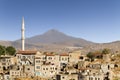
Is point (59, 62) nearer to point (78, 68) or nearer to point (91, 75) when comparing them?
point (78, 68)

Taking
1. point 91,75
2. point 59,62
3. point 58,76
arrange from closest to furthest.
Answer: point 91,75
point 58,76
point 59,62

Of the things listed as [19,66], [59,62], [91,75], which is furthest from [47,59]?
[91,75]

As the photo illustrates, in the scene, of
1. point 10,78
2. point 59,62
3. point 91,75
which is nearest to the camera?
point 91,75

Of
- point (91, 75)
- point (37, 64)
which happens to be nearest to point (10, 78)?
point (37, 64)

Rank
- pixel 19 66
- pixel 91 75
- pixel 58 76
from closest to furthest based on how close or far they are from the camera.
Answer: pixel 91 75 → pixel 58 76 → pixel 19 66

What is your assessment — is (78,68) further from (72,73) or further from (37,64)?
(37,64)

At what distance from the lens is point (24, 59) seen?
63188 millimetres

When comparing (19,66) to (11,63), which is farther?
(11,63)

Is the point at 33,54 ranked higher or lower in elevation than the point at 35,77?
higher

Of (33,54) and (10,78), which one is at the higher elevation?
(33,54)

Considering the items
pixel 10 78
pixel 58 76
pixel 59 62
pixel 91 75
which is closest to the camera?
pixel 91 75

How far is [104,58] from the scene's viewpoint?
65.7 m

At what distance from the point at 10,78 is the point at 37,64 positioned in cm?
661

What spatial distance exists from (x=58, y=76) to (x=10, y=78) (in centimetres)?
996
